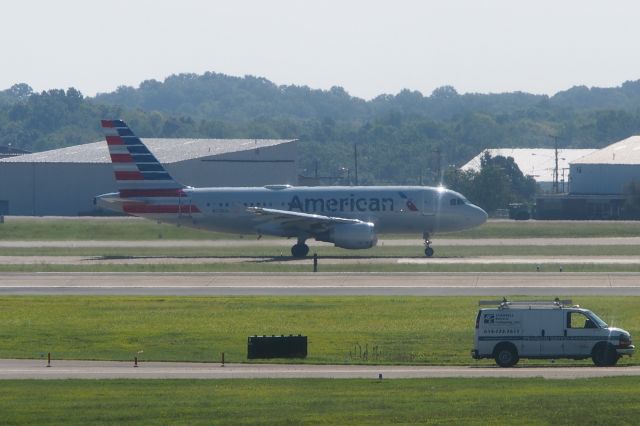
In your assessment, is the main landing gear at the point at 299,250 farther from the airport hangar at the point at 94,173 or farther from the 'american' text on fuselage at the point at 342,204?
the airport hangar at the point at 94,173

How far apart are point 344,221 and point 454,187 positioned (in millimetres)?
85850

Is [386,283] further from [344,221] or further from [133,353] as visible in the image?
[133,353]

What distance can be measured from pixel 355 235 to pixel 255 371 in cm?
4120

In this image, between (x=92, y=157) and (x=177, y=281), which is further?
(x=92, y=157)

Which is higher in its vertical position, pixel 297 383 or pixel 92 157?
pixel 92 157

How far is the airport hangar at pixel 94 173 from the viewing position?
13400cm

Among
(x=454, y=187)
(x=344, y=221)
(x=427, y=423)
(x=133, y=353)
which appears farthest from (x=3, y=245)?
(x=454, y=187)

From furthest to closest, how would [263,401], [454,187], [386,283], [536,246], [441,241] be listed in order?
[454,187] < [441,241] < [536,246] < [386,283] < [263,401]

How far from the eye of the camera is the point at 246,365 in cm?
3981

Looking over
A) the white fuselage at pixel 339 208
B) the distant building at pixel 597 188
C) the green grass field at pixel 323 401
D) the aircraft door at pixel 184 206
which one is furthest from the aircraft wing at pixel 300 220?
the distant building at pixel 597 188

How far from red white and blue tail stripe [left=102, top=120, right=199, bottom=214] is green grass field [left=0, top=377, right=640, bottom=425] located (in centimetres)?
4849

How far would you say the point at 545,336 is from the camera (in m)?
38.8

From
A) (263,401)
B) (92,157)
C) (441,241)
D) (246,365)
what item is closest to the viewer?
(263,401)

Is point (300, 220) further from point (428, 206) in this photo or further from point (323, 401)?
point (323, 401)
